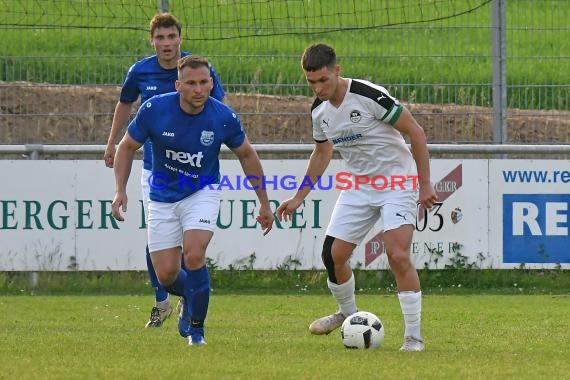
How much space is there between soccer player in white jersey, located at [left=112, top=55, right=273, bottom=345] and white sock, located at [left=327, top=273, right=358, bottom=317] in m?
0.72

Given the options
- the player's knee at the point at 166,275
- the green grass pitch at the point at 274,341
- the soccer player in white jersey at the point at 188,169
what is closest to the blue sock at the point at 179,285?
Result: the player's knee at the point at 166,275

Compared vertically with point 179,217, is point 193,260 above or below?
below

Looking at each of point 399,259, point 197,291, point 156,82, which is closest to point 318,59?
point 399,259

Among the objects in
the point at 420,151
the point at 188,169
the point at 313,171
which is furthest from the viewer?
the point at 313,171

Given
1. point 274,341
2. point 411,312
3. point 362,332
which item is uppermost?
point 411,312

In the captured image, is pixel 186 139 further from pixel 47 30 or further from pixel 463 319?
pixel 47 30

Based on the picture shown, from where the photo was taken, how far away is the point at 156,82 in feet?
34.6

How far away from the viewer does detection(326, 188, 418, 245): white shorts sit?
880cm

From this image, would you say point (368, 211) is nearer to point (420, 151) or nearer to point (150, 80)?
point (420, 151)

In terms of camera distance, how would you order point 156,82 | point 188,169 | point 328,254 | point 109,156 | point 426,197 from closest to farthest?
point 426,197, point 188,169, point 328,254, point 156,82, point 109,156

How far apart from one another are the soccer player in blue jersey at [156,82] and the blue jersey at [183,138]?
45.8 inches

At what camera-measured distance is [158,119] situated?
8.87 m

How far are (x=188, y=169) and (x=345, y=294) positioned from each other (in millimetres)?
1460

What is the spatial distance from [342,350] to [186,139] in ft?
5.53
